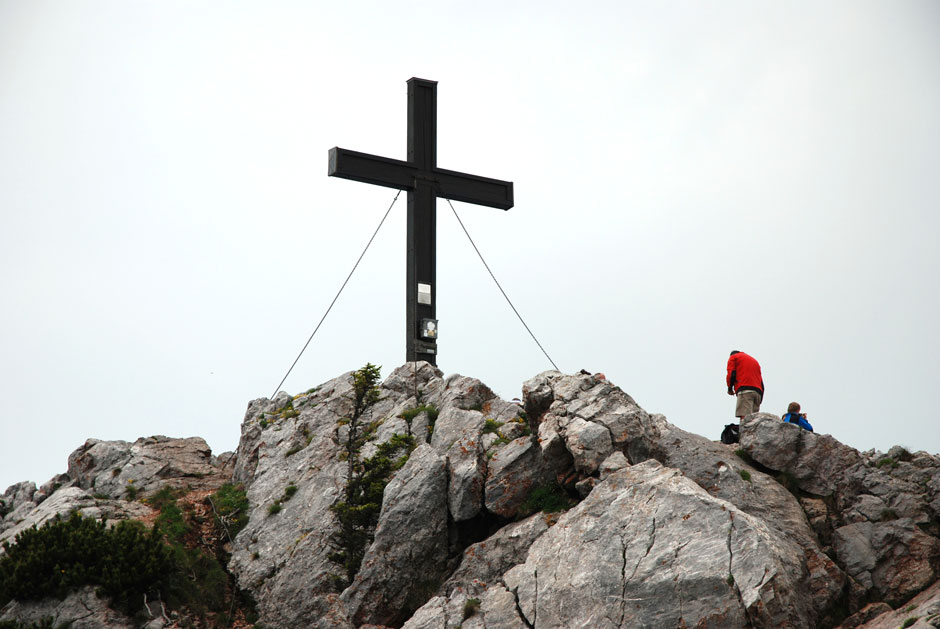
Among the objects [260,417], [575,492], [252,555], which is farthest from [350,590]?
[260,417]

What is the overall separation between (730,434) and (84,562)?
44.0ft

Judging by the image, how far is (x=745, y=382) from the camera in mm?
21250

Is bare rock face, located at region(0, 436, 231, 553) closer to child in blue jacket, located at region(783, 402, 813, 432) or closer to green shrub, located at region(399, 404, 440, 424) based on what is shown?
green shrub, located at region(399, 404, 440, 424)

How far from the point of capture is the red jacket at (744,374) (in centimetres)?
2127

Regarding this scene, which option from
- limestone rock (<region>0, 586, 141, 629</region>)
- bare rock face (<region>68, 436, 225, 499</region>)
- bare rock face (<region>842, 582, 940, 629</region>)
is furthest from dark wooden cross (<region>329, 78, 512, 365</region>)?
bare rock face (<region>842, 582, 940, 629</region>)

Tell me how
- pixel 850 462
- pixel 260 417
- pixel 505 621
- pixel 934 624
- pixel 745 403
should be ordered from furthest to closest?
pixel 260 417
pixel 745 403
pixel 850 462
pixel 505 621
pixel 934 624

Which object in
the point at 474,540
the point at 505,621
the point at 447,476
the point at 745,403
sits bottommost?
the point at 505,621

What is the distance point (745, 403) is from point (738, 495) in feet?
11.5

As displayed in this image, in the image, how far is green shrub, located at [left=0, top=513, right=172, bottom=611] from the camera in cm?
1748

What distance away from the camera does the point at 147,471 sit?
22516mm

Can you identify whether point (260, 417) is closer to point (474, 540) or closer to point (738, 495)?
point (474, 540)

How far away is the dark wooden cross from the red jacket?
7.13 m

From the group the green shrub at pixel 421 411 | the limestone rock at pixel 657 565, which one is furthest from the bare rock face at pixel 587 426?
the green shrub at pixel 421 411

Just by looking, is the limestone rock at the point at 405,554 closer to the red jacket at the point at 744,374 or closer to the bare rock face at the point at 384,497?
the bare rock face at the point at 384,497
